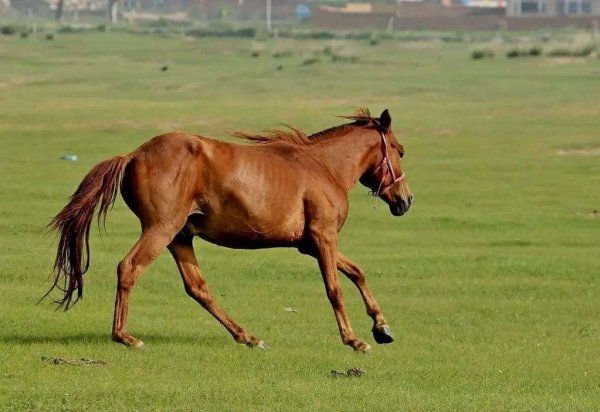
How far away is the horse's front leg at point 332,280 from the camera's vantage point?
12.4 meters

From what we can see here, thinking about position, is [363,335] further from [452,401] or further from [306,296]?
[452,401]

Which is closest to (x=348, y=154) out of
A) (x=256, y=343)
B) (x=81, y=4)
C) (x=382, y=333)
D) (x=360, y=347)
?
(x=382, y=333)

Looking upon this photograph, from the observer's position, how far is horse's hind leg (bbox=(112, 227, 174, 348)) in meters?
11.8

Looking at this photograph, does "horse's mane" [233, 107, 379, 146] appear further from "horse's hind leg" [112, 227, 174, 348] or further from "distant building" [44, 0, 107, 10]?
"distant building" [44, 0, 107, 10]

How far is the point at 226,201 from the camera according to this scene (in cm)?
1211

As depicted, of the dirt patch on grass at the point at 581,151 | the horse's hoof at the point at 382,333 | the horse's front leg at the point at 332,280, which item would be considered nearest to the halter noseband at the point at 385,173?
the horse's front leg at the point at 332,280

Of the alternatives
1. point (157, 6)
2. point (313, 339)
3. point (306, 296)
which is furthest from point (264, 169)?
point (157, 6)

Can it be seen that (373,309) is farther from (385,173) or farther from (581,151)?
(581,151)

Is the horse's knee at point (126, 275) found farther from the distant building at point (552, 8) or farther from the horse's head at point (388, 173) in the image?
the distant building at point (552, 8)

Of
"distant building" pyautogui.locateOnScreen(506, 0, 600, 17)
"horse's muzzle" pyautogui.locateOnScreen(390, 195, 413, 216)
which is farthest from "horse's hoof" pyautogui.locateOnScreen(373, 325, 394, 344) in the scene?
"distant building" pyautogui.locateOnScreen(506, 0, 600, 17)

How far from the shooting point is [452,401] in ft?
33.2

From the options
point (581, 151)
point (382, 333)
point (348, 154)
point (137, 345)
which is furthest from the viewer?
point (581, 151)

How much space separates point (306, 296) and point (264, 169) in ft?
15.0

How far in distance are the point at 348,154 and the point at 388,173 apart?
438 millimetres
